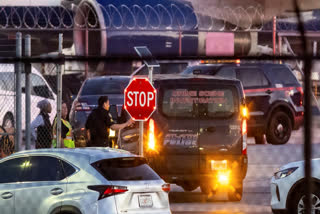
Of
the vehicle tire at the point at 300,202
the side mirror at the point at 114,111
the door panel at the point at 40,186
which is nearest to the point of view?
the door panel at the point at 40,186

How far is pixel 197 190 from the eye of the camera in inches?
595

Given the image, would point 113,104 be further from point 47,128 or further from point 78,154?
point 78,154

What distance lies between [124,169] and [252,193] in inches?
209

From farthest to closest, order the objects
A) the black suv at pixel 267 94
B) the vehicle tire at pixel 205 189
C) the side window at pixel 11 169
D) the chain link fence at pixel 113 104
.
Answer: the black suv at pixel 267 94 → the chain link fence at pixel 113 104 → the vehicle tire at pixel 205 189 → the side window at pixel 11 169

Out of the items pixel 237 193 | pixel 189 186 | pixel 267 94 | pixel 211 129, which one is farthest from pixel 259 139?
pixel 211 129

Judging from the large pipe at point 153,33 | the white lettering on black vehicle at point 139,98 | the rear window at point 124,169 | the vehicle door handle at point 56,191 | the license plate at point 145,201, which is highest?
the large pipe at point 153,33

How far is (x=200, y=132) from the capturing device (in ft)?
44.1

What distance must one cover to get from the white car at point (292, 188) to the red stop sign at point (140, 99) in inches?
115

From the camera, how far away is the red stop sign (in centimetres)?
1420

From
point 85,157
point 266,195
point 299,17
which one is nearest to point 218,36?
point 266,195

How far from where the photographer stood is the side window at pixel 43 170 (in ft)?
30.8

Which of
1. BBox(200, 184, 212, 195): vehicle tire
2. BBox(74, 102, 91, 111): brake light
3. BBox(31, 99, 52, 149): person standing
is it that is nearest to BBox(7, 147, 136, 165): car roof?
BBox(200, 184, 212, 195): vehicle tire

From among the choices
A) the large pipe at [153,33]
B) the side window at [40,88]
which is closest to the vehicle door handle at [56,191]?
the side window at [40,88]

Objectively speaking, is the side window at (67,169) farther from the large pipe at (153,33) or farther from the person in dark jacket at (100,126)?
the large pipe at (153,33)
